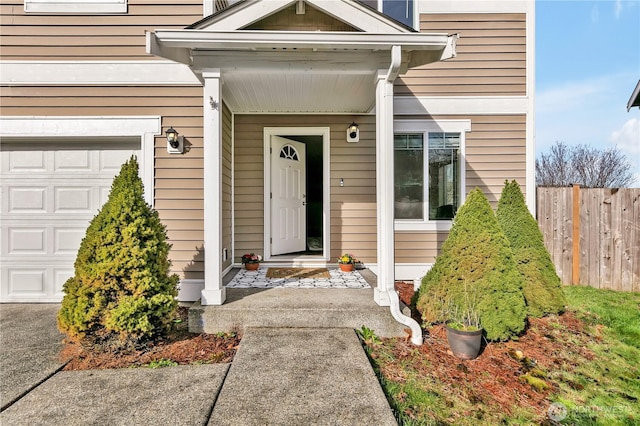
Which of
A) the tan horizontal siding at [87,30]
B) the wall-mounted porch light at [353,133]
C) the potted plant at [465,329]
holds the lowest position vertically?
the potted plant at [465,329]

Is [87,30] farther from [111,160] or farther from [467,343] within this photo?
[467,343]

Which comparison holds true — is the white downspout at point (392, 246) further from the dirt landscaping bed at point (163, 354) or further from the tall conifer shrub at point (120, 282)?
the tall conifer shrub at point (120, 282)

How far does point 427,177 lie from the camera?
4.90 m

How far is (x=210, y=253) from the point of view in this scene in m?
3.27

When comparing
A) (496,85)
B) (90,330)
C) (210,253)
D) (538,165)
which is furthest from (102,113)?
(538,165)

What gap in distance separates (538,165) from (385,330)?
19.2 meters

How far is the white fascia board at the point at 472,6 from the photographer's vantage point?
4.70 m

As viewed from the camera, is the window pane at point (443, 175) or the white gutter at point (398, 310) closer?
the white gutter at point (398, 310)

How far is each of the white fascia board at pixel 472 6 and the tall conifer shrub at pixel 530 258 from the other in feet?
8.68

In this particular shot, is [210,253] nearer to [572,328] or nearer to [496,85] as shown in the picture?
[572,328]

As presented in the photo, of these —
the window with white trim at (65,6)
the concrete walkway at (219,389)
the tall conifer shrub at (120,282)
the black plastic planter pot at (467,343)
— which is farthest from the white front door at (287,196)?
the black plastic planter pot at (467,343)

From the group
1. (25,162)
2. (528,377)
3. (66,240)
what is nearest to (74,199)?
(66,240)

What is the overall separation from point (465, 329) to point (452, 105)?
3292mm

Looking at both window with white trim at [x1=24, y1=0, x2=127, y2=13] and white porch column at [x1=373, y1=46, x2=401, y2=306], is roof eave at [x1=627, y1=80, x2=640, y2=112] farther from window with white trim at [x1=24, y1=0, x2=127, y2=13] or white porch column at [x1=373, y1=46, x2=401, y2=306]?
window with white trim at [x1=24, y1=0, x2=127, y2=13]
